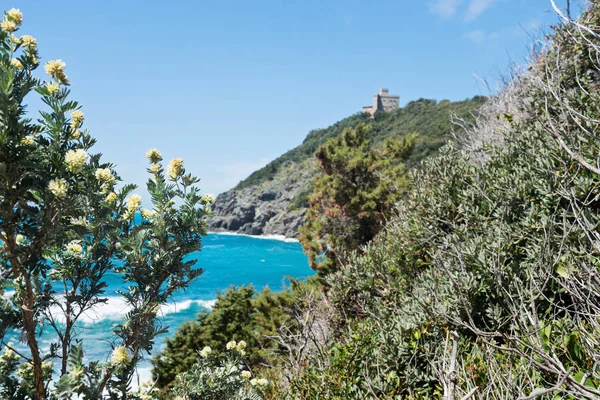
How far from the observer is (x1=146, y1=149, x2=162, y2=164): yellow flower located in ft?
10.6

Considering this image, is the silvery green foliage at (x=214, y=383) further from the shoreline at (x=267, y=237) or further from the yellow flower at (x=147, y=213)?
the shoreline at (x=267, y=237)

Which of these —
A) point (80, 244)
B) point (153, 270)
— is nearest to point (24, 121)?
point (80, 244)

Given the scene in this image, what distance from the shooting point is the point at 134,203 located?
113 inches

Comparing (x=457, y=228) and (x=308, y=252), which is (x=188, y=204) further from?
(x=308, y=252)

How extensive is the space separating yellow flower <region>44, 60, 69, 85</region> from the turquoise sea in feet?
62.2

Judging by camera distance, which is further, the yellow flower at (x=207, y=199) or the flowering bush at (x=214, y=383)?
the flowering bush at (x=214, y=383)

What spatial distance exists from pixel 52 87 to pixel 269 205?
95983mm

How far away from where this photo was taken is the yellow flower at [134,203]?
2.81 metres

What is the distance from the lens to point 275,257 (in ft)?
212

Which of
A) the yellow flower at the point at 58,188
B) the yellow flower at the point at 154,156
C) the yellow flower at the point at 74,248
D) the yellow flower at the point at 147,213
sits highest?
the yellow flower at the point at 154,156

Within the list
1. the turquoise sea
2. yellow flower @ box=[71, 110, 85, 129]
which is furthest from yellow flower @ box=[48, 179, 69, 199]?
the turquoise sea

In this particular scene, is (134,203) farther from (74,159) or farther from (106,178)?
(74,159)

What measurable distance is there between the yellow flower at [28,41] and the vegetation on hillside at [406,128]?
1839cm

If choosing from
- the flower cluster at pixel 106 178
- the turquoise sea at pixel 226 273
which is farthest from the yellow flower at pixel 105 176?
the turquoise sea at pixel 226 273
